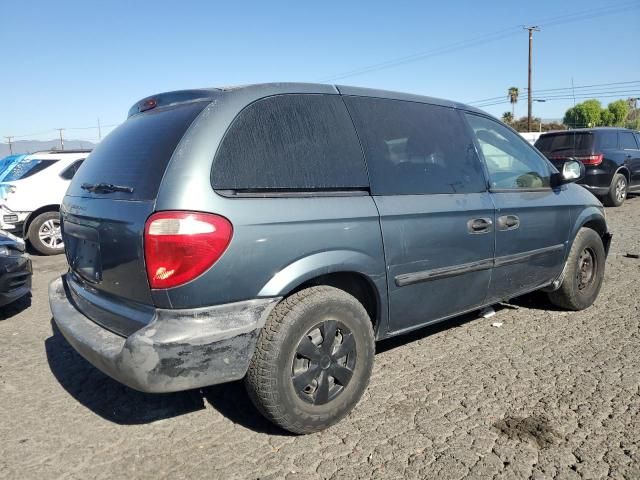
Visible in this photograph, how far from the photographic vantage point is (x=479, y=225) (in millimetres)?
3322

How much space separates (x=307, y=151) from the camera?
2.59 meters

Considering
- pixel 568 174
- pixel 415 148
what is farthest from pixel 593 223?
pixel 415 148

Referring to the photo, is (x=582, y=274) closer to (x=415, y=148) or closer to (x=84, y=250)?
(x=415, y=148)

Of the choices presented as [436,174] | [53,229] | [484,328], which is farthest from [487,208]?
[53,229]

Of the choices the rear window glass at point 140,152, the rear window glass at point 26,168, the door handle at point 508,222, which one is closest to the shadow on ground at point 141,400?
the rear window glass at point 140,152

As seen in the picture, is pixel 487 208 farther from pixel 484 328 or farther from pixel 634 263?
pixel 634 263

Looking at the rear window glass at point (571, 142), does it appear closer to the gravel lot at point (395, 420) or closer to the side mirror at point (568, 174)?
the side mirror at point (568, 174)

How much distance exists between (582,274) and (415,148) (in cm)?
244

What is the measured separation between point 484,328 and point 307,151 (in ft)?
8.06

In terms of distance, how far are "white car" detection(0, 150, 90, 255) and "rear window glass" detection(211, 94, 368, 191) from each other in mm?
6841

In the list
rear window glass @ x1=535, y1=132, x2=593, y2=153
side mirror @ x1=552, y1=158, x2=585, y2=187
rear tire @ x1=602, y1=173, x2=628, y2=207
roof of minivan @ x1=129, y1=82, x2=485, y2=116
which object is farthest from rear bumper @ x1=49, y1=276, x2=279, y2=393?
rear tire @ x1=602, y1=173, x2=628, y2=207

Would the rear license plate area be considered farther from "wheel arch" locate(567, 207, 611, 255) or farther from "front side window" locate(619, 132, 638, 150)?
"front side window" locate(619, 132, 638, 150)

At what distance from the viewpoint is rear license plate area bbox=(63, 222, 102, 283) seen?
101 inches

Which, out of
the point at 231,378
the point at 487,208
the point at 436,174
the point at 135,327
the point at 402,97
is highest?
the point at 402,97
